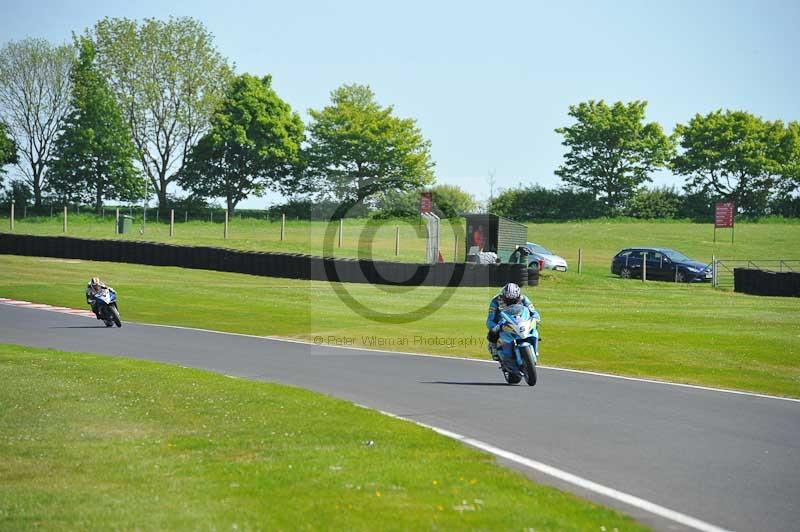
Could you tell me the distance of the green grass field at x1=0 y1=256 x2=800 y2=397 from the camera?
1945 cm

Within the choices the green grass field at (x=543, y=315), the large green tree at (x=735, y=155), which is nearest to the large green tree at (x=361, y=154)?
the large green tree at (x=735, y=155)

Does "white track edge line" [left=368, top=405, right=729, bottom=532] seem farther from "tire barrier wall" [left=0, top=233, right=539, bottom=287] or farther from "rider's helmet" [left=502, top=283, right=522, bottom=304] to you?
"tire barrier wall" [left=0, top=233, right=539, bottom=287]

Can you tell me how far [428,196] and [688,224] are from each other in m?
42.6

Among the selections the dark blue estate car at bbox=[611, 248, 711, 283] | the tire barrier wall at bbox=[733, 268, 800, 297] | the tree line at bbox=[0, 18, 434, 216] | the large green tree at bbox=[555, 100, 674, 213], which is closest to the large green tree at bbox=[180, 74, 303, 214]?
the tree line at bbox=[0, 18, 434, 216]

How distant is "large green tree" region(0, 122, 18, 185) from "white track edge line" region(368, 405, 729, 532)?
7456 centimetres

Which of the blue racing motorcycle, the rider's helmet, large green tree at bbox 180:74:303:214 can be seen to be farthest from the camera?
large green tree at bbox 180:74:303:214

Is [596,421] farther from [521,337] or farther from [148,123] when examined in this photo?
[148,123]

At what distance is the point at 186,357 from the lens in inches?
755

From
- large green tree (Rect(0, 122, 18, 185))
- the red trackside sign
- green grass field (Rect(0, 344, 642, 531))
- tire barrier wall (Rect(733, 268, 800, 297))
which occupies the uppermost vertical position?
large green tree (Rect(0, 122, 18, 185))

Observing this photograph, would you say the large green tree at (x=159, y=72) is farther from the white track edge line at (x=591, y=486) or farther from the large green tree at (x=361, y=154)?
the white track edge line at (x=591, y=486)

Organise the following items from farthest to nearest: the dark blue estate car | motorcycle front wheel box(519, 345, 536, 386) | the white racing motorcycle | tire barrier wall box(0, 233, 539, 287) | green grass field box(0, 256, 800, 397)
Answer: the dark blue estate car, tire barrier wall box(0, 233, 539, 287), the white racing motorcycle, green grass field box(0, 256, 800, 397), motorcycle front wheel box(519, 345, 536, 386)

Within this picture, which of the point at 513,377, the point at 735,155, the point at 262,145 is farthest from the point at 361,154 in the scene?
the point at 513,377

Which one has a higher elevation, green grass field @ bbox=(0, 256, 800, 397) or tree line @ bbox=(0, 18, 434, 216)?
tree line @ bbox=(0, 18, 434, 216)

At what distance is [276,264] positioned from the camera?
3988 cm
